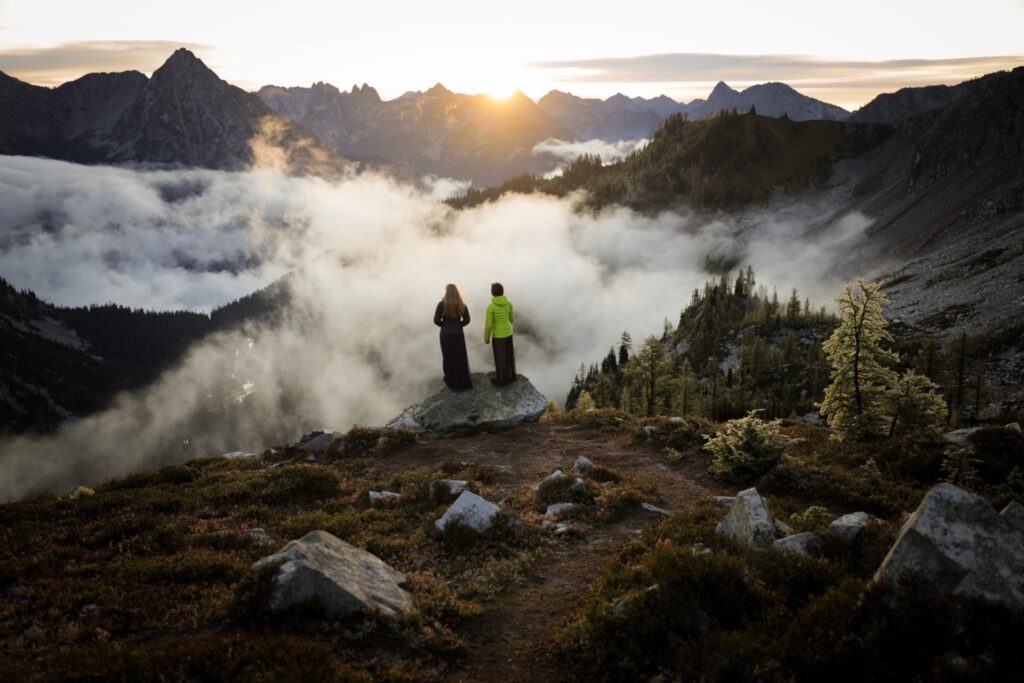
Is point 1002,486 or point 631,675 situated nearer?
point 631,675

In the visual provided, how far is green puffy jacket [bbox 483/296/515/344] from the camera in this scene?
2725 centimetres

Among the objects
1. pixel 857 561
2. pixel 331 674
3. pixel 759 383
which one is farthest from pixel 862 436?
pixel 759 383

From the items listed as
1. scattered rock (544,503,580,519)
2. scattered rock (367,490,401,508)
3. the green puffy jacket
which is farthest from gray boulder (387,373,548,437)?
scattered rock (544,503,580,519)

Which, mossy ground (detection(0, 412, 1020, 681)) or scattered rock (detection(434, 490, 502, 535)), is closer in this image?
mossy ground (detection(0, 412, 1020, 681))

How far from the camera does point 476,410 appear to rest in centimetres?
2888

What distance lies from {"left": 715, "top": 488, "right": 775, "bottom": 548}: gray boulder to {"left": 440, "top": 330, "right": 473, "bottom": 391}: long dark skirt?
16139 mm

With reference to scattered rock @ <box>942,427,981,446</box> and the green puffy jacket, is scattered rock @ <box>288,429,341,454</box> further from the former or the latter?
scattered rock @ <box>942,427,981,446</box>

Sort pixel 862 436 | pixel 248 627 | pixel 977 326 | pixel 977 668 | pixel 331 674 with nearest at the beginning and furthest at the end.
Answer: pixel 977 668 < pixel 331 674 < pixel 248 627 < pixel 862 436 < pixel 977 326

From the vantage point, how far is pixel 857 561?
10.7 metres

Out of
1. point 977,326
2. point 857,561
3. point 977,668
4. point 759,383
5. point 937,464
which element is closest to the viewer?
point 977,668

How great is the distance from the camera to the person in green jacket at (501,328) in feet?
89.2

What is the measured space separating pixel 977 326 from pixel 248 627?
161 m

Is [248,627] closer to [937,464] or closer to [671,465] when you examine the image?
[671,465]

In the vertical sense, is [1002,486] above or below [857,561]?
below
